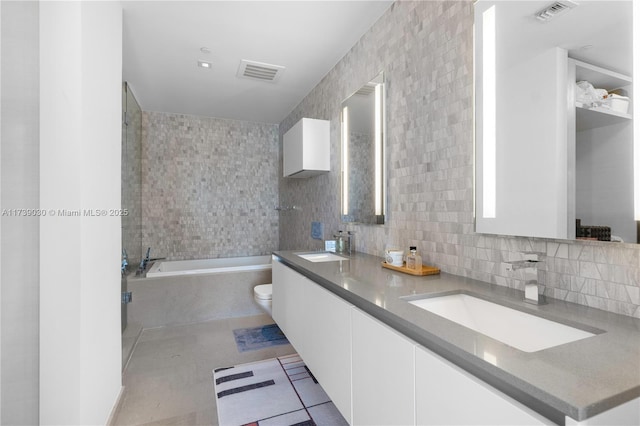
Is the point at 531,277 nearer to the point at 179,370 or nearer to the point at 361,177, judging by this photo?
the point at 361,177

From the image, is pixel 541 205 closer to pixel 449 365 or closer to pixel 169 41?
pixel 449 365

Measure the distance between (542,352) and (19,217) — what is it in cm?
182

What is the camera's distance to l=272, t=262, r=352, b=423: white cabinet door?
1.27 m

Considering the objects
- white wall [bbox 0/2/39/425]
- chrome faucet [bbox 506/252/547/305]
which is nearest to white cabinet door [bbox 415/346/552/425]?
chrome faucet [bbox 506/252/547/305]

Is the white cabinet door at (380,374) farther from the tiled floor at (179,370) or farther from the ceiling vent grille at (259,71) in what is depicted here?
the ceiling vent grille at (259,71)

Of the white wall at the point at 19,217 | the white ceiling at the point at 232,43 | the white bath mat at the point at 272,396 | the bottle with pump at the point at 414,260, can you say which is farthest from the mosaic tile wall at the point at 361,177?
the white wall at the point at 19,217

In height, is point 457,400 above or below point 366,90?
below

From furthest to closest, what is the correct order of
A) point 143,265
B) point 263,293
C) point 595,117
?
1. point 143,265
2. point 263,293
3. point 595,117

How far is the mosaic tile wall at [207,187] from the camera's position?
411cm

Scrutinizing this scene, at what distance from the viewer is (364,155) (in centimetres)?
227

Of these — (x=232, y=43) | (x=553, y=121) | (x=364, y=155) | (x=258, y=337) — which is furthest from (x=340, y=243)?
(x=232, y=43)

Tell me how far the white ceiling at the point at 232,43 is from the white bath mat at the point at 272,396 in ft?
8.36

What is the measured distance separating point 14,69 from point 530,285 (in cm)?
211

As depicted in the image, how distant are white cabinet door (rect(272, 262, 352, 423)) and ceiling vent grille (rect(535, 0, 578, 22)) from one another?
133cm
